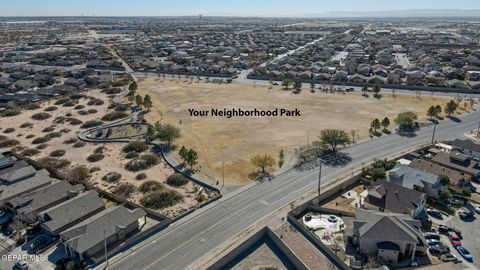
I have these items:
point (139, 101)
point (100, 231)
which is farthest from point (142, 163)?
point (139, 101)

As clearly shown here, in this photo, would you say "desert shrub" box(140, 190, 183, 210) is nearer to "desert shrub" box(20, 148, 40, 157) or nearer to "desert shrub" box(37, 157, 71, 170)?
"desert shrub" box(37, 157, 71, 170)

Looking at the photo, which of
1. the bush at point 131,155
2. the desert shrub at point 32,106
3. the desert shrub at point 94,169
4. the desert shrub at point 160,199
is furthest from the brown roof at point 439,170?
the desert shrub at point 32,106

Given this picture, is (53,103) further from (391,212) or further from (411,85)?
(411,85)

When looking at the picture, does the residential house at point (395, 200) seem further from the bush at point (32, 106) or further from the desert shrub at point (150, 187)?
the bush at point (32, 106)

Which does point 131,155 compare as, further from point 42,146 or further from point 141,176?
point 42,146

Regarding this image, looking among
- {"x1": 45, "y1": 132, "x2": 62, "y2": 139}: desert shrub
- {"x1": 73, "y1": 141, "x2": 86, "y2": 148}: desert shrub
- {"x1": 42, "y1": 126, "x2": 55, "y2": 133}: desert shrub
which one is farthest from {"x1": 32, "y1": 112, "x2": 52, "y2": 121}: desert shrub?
{"x1": 73, "y1": 141, "x2": 86, "y2": 148}: desert shrub
